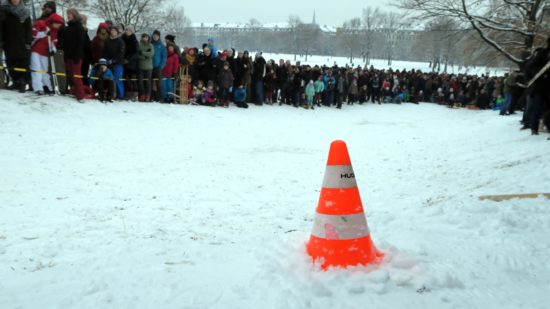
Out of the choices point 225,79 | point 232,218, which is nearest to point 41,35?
point 225,79

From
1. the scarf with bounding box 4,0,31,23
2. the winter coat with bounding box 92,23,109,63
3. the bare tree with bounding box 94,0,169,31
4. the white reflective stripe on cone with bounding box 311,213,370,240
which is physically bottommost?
the white reflective stripe on cone with bounding box 311,213,370,240

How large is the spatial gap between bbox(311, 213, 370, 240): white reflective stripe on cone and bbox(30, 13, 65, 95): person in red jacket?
9.39 metres

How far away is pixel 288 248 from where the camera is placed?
3756 mm

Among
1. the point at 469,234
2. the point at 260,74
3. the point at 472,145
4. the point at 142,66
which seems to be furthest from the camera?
the point at 260,74

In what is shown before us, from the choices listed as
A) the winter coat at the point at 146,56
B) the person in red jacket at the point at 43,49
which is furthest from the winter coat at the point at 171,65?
the person in red jacket at the point at 43,49

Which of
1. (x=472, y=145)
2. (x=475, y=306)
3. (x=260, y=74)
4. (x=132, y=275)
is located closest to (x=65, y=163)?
(x=132, y=275)

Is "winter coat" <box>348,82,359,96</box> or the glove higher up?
the glove

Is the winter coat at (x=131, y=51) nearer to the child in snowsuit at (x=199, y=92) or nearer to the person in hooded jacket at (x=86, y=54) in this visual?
the person in hooded jacket at (x=86, y=54)

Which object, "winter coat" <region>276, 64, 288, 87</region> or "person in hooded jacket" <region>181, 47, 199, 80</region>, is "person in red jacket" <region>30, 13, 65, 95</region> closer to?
"person in hooded jacket" <region>181, 47, 199, 80</region>

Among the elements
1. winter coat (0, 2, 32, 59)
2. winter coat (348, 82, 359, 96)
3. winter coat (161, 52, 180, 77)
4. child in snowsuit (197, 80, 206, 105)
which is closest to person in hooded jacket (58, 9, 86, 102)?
winter coat (0, 2, 32, 59)

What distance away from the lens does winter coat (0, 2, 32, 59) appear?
9.05 meters

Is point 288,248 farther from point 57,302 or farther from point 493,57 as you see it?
point 493,57

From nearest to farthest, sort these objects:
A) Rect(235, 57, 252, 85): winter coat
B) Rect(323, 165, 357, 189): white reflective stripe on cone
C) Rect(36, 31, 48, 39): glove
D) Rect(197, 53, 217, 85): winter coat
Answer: Rect(323, 165, 357, 189): white reflective stripe on cone, Rect(36, 31, 48, 39): glove, Rect(197, 53, 217, 85): winter coat, Rect(235, 57, 252, 85): winter coat

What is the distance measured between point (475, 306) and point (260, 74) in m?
14.9
